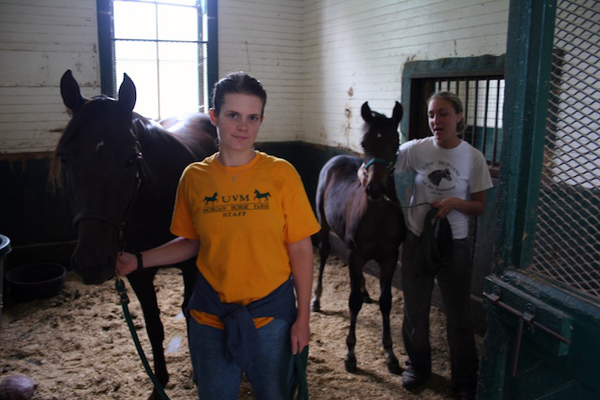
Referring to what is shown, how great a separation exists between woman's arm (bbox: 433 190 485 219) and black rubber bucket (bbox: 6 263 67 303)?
3555 mm

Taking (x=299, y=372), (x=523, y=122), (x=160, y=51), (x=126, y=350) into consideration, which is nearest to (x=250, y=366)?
(x=299, y=372)

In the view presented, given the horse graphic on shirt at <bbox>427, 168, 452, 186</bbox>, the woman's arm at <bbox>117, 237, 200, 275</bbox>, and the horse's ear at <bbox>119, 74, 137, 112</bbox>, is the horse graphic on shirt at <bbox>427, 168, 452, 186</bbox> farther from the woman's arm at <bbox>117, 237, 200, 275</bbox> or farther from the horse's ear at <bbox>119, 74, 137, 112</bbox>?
the horse's ear at <bbox>119, 74, 137, 112</bbox>

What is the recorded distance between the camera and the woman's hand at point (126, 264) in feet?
5.31

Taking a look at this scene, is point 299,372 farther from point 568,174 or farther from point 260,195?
point 568,174

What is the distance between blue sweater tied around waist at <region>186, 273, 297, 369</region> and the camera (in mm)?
1370

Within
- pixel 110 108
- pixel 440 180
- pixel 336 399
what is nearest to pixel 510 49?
pixel 440 180

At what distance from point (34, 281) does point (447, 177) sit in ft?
13.2

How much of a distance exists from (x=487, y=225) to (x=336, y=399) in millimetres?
1770

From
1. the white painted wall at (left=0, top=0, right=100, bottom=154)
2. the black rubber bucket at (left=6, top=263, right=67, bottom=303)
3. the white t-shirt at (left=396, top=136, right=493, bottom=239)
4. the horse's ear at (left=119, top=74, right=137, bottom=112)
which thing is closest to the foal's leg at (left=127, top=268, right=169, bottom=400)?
the horse's ear at (left=119, top=74, right=137, bottom=112)

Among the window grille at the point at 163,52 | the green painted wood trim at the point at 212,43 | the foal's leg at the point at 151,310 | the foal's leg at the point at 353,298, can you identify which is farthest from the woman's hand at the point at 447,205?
the window grille at the point at 163,52

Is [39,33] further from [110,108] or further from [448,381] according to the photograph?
[448,381]

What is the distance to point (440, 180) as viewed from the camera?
246 centimetres

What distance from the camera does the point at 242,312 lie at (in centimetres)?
138

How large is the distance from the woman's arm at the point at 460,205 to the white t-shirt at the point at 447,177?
2.6 inches
